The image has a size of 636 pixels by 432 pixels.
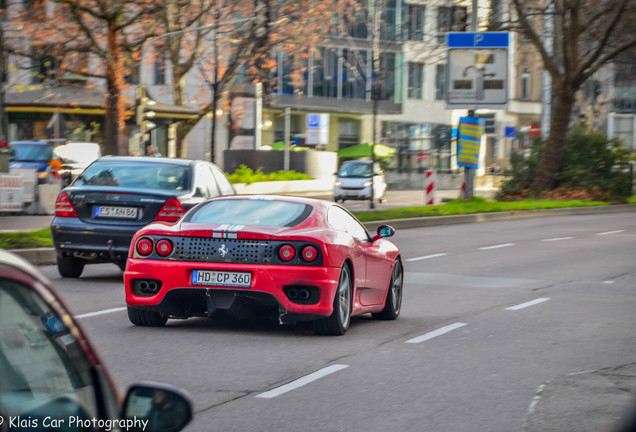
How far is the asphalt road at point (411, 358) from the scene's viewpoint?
21.9ft

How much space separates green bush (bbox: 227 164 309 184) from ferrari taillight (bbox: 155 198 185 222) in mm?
30667

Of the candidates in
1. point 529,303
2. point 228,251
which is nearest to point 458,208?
point 529,303

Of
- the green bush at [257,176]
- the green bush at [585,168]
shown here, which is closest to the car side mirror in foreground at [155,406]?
the green bush at [585,168]

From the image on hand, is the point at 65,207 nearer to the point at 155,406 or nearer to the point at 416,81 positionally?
the point at 155,406

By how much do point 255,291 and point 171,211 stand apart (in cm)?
472

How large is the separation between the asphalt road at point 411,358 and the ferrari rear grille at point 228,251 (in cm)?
65

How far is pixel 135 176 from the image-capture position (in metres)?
14.5

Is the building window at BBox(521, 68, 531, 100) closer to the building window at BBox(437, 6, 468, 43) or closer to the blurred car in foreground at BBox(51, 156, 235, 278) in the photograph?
the building window at BBox(437, 6, 468, 43)

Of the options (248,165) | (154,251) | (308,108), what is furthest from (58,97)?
(154,251)

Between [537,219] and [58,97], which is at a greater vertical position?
[58,97]

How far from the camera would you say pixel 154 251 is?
987 cm

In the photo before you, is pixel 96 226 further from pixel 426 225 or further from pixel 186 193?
pixel 426 225

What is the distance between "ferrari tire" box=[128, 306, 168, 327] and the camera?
10195mm

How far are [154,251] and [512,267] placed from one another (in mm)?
9367
